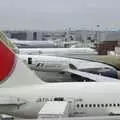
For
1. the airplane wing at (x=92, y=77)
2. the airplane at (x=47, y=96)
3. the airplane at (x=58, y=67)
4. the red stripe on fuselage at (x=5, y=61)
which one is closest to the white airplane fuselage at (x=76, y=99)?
the airplane at (x=47, y=96)

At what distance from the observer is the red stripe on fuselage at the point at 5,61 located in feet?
54.0

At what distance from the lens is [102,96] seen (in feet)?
53.1

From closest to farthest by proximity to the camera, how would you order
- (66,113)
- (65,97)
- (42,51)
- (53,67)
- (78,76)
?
(66,113)
(65,97)
(78,76)
(53,67)
(42,51)

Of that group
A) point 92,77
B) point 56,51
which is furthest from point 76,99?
point 56,51

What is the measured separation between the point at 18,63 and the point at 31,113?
A: 2.30 metres

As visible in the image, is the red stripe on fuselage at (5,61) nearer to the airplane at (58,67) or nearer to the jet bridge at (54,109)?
the jet bridge at (54,109)

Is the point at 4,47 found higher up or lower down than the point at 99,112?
higher up

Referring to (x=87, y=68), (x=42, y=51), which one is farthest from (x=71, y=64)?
(x=42, y=51)

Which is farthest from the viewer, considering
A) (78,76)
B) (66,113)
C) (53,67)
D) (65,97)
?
(53,67)

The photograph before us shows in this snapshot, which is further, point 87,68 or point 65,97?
point 87,68

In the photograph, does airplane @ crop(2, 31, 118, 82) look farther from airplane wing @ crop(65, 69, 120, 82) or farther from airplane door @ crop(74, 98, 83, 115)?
airplane door @ crop(74, 98, 83, 115)

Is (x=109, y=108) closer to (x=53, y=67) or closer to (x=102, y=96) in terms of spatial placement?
(x=102, y=96)

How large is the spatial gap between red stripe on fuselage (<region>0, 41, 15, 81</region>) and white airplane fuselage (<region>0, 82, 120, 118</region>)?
696 millimetres

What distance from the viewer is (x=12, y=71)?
16594 mm
